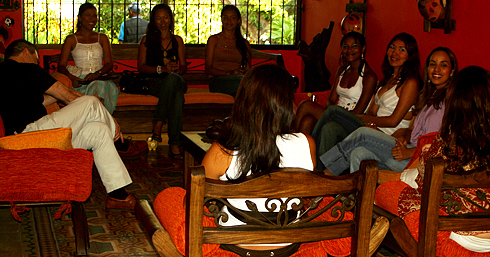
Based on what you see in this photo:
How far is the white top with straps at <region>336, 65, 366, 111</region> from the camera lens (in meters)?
4.50

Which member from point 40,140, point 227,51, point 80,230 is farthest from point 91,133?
point 227,51

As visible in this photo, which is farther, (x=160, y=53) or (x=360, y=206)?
(x=160, y=53)

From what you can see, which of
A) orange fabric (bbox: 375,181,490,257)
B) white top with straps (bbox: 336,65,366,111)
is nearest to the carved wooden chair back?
orange fabric (bbox: 375,181,490,257)

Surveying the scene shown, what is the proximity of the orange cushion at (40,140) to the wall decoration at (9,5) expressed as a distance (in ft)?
14.4

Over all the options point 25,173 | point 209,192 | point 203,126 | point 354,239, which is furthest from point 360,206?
point 203,126

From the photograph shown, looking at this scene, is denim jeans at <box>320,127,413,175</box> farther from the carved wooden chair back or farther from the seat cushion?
the carved wooden chair back

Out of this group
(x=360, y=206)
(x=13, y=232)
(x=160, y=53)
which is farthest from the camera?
(x=160, y=53)

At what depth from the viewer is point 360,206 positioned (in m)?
1.61

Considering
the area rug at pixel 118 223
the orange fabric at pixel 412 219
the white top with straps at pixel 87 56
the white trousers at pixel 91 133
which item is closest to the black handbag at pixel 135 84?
the white top with straps at pixel 87 56

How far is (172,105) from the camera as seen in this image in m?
5.16

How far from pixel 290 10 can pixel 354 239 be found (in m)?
6.39

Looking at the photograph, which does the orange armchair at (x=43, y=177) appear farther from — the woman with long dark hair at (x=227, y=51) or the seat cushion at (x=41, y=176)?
the woman with long dark hair at (x=227, y=51)

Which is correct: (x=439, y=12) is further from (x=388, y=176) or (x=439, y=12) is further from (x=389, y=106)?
(x=388, y=176)

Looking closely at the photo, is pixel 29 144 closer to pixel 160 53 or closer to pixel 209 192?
pixel 209 192
